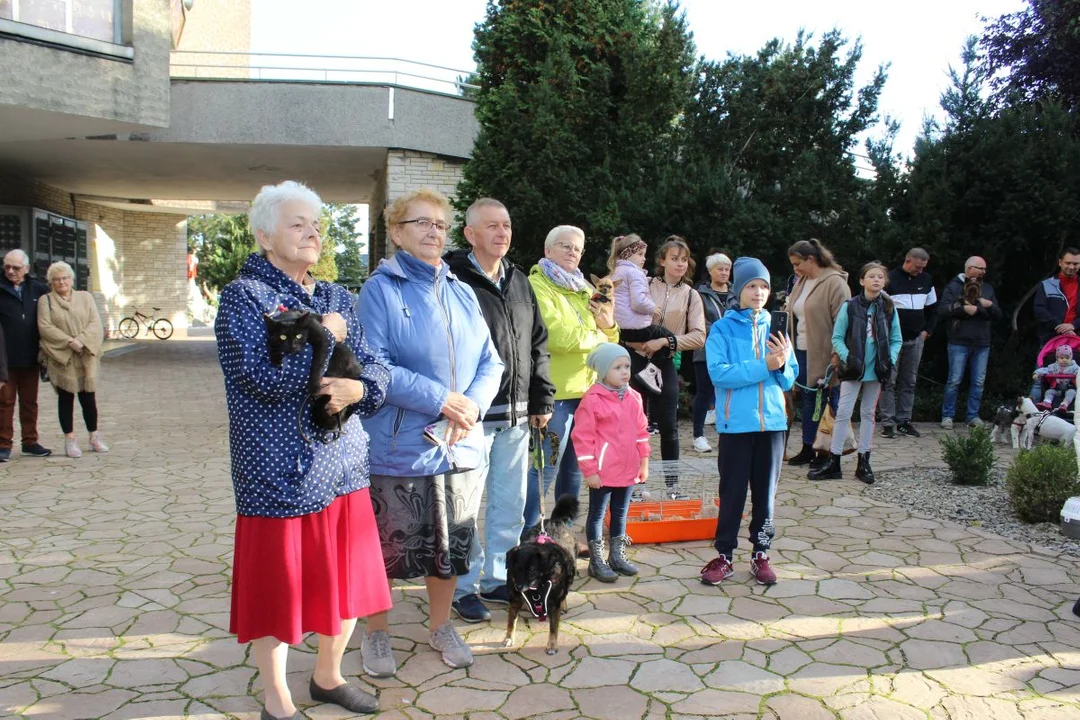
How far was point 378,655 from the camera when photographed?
3.50m

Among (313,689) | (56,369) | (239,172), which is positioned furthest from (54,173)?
(313,689)

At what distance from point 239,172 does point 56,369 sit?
1116cm

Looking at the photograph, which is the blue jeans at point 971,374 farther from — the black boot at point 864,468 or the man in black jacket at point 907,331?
the black boot at point 864,468

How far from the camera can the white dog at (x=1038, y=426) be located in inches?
309

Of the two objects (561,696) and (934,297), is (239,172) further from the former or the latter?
(561,696)

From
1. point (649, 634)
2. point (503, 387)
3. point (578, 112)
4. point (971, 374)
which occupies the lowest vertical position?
point (649, 634)

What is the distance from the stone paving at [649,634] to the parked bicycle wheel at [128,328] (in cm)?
2202

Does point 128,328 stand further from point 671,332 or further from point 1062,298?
point 1062,298

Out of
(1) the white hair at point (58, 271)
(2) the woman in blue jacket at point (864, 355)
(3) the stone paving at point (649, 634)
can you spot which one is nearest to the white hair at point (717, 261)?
(2) the woman in blue jacket at point (864, 355)

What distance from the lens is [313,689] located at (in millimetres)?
3229

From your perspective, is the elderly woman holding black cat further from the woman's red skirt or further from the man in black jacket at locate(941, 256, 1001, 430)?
the man in black jacket at locate(941, 256, 1001, 430)

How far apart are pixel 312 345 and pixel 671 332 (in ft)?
13.4

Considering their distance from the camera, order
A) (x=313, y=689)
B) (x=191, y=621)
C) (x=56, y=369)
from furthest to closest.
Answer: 1. (x=56, y=369)
2. (x=191, y=621)
3. (x=313, y=689)

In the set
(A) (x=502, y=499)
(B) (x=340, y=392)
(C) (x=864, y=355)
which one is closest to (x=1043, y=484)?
(C) (x=864, y=355)
